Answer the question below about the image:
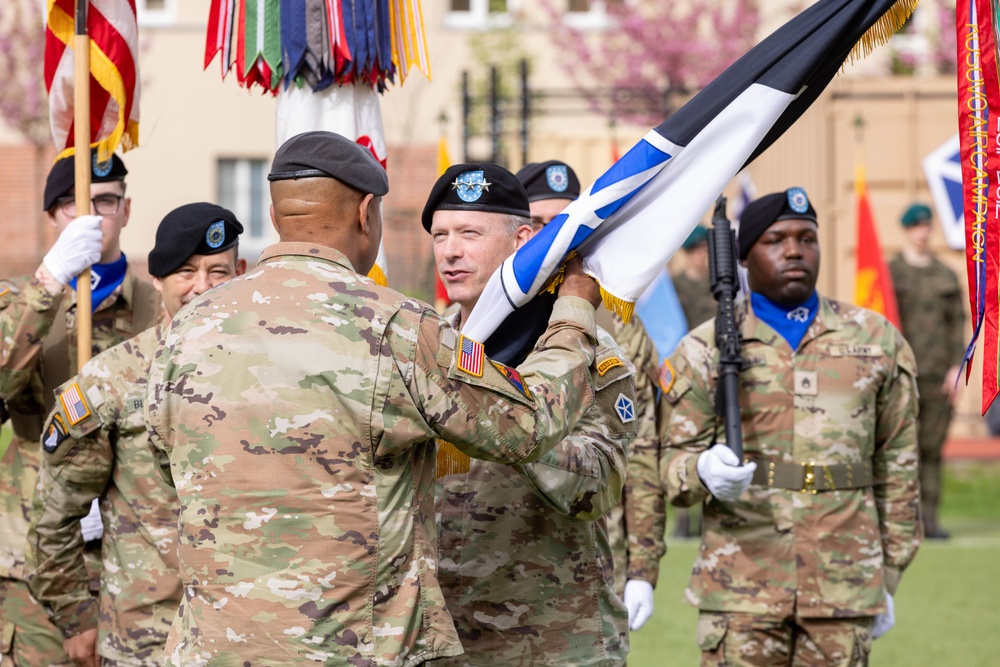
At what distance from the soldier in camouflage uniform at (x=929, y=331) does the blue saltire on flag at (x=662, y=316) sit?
2.47 m

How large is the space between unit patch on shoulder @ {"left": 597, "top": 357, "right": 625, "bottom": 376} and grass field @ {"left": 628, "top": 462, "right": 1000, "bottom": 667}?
4265mm

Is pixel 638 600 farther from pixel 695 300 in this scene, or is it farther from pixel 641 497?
pixel 695 300

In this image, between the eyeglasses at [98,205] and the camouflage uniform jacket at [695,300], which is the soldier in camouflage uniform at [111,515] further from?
the camouflage uniform jacket at [695,300]

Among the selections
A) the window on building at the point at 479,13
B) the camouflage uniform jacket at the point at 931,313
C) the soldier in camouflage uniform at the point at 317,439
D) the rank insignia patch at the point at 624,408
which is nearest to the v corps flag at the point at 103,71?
the soldier in camouflage uniform at the point at 317,439

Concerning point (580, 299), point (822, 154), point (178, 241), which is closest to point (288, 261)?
point (580, 299)

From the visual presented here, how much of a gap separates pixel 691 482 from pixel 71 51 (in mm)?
2832

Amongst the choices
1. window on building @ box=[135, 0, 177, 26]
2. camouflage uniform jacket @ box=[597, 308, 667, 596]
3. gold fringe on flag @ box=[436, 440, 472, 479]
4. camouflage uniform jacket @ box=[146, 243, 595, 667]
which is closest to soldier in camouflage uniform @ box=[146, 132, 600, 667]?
camouflage uniform jacket @ box=[146, 243, 595, 667]

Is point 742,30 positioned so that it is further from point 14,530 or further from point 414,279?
point 14,530

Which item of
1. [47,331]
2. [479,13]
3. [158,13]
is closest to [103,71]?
[47,331]

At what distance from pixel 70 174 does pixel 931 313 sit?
26.4 ft

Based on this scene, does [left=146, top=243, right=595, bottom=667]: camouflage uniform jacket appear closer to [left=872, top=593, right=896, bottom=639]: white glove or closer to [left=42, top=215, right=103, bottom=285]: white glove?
[left=42, top=215, right=103, bottom=285]: white glove

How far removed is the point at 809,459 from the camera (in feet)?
17.3

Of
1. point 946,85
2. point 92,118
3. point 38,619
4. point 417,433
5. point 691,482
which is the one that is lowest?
point 38,619

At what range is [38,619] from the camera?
4.95 m
